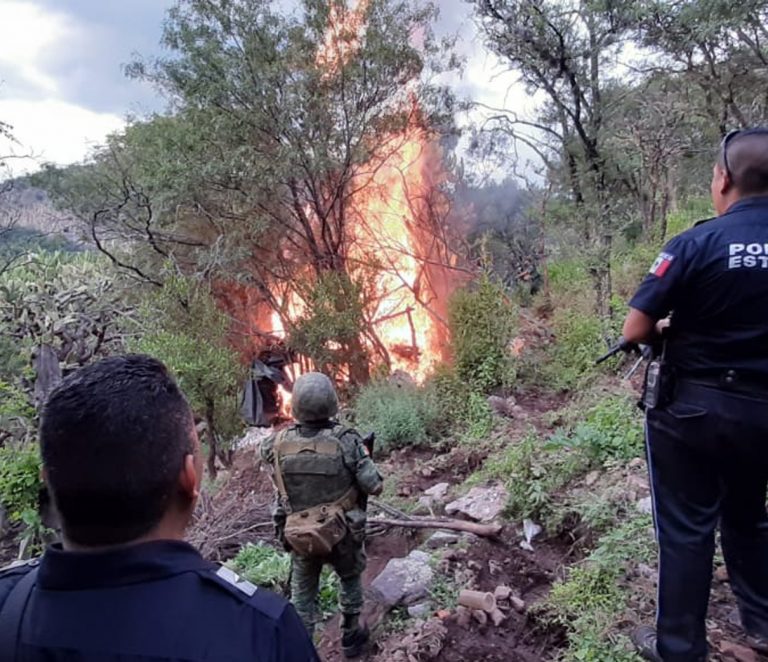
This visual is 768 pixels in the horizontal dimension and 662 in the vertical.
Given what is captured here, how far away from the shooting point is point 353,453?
3053mm

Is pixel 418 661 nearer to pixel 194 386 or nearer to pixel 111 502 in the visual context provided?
pixel 111 502

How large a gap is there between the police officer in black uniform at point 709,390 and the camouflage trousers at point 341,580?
1510 mm

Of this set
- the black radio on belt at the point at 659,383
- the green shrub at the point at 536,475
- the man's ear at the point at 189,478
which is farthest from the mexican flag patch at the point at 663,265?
the green shrub at the point at 536,475

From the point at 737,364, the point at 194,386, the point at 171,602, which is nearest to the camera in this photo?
the point at 171,602

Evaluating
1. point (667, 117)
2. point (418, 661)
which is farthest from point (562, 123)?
point (418, 661)

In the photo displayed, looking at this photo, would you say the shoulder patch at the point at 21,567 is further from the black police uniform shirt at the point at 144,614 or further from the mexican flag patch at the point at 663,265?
the mexican flag patch at the point at 663,265

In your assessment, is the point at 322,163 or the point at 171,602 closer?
the point at 171,602

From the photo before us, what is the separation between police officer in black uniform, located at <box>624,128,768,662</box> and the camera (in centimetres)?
193

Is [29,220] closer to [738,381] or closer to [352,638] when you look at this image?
[352,638]

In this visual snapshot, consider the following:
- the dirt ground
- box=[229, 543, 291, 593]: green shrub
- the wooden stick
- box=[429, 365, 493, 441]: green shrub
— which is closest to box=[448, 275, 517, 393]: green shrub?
box=[429, 365, 493, 441]: green shrub

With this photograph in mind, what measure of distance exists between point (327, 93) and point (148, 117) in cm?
374

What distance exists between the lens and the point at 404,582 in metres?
3.58

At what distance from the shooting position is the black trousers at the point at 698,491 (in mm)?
1943

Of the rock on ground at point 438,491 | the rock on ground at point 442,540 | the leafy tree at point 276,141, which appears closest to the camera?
the rock on ground at point 442,540
